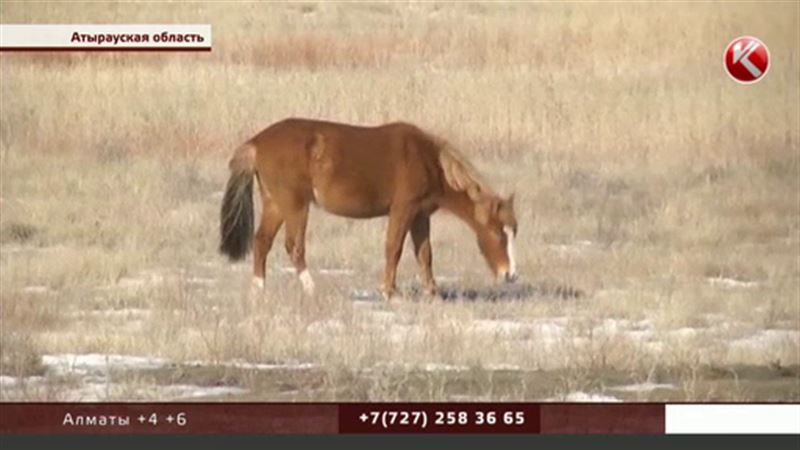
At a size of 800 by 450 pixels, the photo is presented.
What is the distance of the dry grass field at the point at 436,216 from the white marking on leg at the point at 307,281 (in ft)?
0.08

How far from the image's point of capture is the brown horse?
37.3 feet

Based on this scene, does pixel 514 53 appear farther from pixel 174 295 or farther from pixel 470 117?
pixel 174 295

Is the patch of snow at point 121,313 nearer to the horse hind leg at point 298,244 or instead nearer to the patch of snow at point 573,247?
the horse hind leg at point 298,244

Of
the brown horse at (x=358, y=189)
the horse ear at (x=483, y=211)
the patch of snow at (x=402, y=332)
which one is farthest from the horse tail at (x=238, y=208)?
the horse ear at (x=483, y=211)

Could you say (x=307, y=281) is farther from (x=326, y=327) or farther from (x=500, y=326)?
(x=500, y=326)

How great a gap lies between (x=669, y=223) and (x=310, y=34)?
4.48 feet

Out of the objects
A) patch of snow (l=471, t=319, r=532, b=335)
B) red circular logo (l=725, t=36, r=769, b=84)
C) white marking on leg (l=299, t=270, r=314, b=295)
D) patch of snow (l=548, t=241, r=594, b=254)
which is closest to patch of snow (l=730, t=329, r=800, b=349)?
patch of snow (l=548, t=241, r=594, b=254)

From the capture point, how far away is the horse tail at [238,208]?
1137 centimetres

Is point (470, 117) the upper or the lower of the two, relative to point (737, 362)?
upper

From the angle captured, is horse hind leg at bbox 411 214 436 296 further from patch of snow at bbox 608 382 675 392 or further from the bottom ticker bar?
patch of snow at bbox 608 382 675 392

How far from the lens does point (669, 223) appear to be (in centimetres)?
1135

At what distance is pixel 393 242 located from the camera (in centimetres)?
1135

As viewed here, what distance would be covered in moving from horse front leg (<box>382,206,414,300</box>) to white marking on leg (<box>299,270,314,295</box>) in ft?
0.80

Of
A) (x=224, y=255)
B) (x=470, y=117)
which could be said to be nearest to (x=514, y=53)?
(x=470, y=117)
